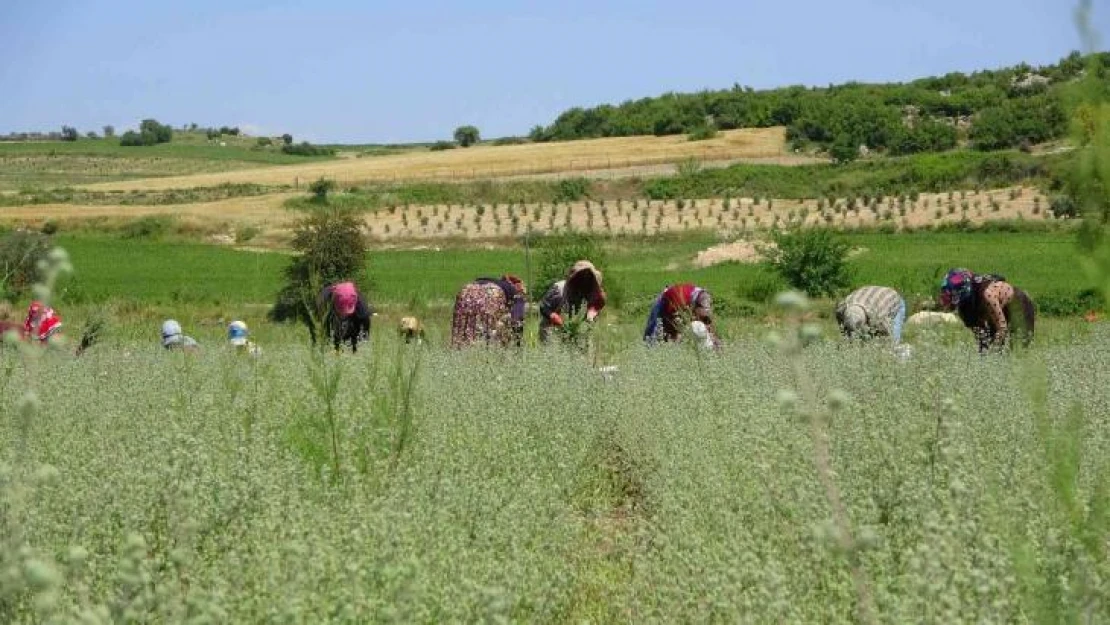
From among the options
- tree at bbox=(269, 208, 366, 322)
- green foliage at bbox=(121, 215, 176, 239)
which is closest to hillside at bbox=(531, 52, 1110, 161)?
green foliage at bbox=(121, 215, 176, 239)

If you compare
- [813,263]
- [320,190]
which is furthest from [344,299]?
[320,190]

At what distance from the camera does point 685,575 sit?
3.42 metres

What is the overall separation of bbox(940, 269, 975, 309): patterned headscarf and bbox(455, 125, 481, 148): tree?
89.7 meters

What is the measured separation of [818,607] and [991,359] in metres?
3.68

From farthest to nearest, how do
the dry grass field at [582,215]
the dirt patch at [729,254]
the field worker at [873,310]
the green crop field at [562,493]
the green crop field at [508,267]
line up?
the dry grass field at [582,215]
the dirt patch at [729,254]
the green crop field at [508,267]
the field worker at [873,310]
the green crop field at [562,493]

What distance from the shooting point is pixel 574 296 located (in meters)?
10.4

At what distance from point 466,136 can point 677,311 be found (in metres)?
91.0

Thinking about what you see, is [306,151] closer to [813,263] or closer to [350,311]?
[813,263]

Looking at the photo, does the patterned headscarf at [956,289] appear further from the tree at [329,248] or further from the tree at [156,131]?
the tree at [156,131]

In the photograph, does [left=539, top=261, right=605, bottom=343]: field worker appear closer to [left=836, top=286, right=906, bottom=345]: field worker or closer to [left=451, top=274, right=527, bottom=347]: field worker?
[left=451, top=274, right=527, bottom=347]: field worker

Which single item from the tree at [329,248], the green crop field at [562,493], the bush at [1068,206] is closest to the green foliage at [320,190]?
the tree at [329,248]

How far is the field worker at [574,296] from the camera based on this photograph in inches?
402

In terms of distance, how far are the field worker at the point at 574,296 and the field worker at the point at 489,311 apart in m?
0.20

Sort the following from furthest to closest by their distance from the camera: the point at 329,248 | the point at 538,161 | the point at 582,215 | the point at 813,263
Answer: the point at 538,161
the point at 582,215
the point at 329,248
the point at 813,263
